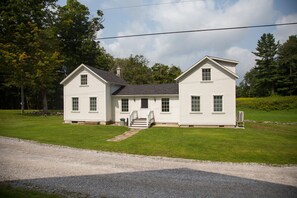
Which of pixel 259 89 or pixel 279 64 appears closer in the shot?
pixel 279 64

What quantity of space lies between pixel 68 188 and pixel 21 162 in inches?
173

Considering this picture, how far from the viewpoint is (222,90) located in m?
21.7

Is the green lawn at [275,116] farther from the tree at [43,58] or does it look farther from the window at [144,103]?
the tree at [43,58]

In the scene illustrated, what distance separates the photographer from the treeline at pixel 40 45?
3222 cm

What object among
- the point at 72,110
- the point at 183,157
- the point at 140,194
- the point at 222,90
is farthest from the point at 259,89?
the point at 140,194

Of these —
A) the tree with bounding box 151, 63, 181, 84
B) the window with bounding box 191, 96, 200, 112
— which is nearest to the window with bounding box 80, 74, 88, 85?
the window with bounding box 191, 96, 200, 112

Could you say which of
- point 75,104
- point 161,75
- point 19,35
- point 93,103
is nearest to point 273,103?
point 161,75

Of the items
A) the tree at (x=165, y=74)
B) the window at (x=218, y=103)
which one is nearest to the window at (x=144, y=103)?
the window at (x=218, y=103)

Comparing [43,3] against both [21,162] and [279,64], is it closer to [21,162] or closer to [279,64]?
[21,162]

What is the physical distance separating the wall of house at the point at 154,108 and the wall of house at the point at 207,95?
124cm

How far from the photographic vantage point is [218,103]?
2183 centimetres

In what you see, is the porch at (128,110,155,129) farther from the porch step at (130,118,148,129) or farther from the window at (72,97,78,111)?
the window at (72,97,78,111)

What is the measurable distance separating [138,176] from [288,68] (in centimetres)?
6450

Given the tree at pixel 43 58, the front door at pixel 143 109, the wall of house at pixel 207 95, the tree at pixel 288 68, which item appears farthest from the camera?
the tree at pixel 288 68
